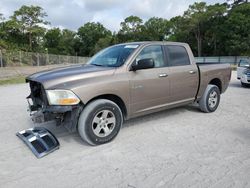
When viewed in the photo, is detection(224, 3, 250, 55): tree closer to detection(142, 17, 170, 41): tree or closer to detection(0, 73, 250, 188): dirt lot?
detection(142, 17, 170, 41): tree

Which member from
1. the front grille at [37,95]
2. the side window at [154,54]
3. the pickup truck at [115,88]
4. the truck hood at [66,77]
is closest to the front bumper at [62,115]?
the pickup truck at [115,88]

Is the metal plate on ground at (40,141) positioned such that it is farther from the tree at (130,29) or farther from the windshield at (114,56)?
the tree at (130,29)

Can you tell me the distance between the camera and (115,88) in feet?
13.9

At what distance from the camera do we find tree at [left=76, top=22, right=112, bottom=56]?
86.5 metres

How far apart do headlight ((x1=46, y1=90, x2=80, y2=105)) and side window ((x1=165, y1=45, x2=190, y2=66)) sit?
2.42 metres

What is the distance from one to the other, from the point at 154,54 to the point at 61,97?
2221 mm

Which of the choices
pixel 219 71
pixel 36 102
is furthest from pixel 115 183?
pixel 219 71

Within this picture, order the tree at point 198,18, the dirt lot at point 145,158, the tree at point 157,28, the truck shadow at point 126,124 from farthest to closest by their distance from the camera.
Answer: the tree at point 157,28 → the tree at point 198,18 → the truck shadow at point 126,124 → the dirt lot at point 145,158

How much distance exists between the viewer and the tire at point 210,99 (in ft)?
19.8

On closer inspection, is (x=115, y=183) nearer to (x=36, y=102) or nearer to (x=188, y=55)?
(x=36, y=102)

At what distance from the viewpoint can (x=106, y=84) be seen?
162 inches

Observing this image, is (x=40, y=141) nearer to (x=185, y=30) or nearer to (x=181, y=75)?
(x=181, y=75)

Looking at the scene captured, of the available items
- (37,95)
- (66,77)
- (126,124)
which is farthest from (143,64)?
(37,95)

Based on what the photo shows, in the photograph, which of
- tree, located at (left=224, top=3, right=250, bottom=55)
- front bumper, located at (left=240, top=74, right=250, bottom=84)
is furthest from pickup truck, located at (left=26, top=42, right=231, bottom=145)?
tree, located at (left=224, top=3, right=250, bottom=55)
